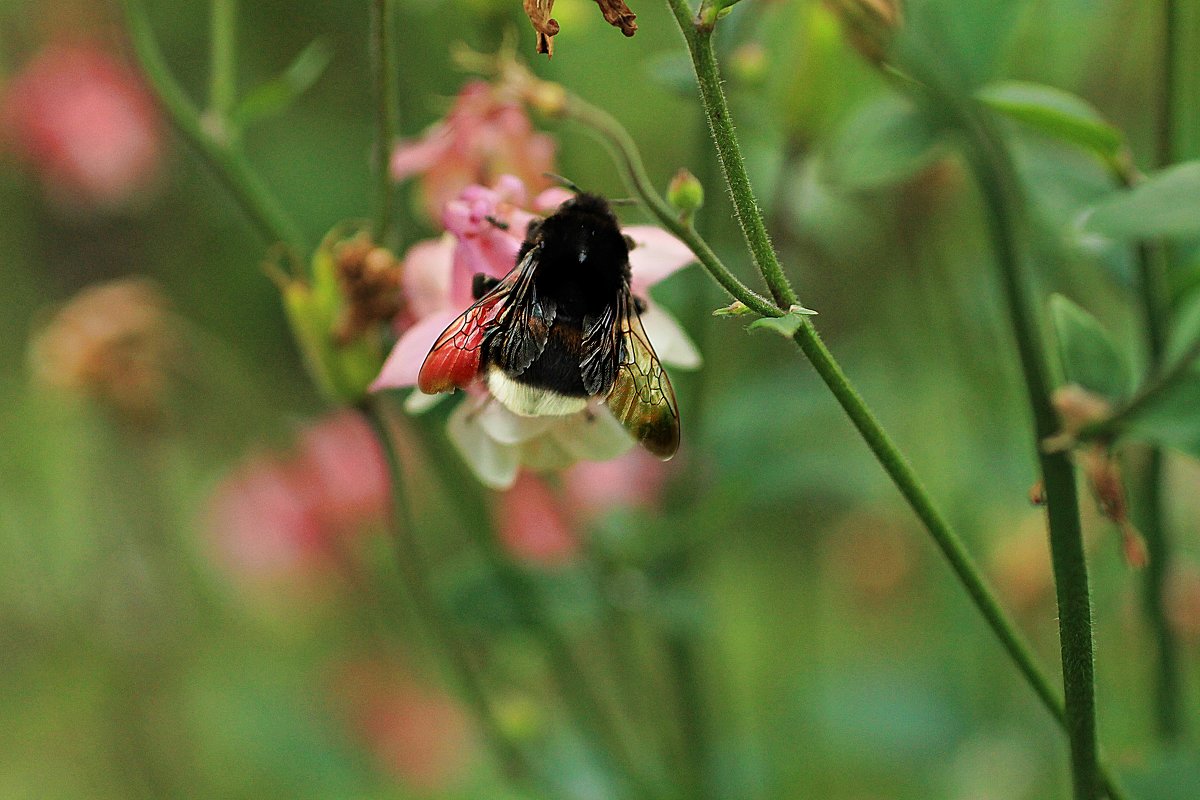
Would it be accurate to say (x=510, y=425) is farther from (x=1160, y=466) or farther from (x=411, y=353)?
(x=1160, y=466)

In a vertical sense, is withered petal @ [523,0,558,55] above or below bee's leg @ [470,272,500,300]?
above

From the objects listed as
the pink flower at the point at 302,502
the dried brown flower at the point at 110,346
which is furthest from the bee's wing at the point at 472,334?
the pink flower at the point at 302,502

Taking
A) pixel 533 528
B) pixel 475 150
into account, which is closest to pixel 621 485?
pixel 533 528

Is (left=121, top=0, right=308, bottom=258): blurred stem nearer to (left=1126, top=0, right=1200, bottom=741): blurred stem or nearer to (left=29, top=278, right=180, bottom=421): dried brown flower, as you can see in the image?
(left=29, top=278, right=180, bottom=421): dried brown flower

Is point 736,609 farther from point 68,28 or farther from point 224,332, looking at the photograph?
point 68,28

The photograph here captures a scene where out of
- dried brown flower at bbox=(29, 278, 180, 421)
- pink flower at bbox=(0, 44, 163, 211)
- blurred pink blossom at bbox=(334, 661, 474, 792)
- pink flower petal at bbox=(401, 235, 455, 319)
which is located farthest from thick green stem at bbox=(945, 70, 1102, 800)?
pink flower at bbox=(0, 44, 163, 211)

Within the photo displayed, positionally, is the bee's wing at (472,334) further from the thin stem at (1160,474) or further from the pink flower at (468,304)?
the thin stem at (1160,474)
